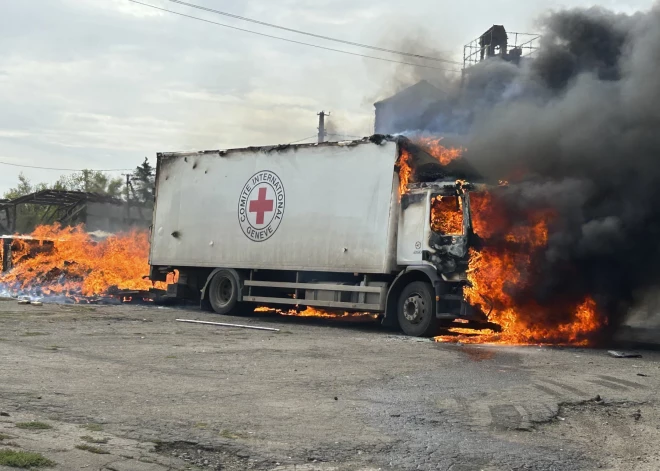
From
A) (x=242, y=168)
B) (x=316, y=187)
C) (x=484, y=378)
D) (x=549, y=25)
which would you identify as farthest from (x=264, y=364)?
(x=549, y=25)

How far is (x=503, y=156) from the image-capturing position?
13.5m

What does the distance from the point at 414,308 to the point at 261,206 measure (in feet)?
15.5

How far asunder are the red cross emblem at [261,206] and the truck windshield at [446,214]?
432cm

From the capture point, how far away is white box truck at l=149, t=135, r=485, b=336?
13.1 meters

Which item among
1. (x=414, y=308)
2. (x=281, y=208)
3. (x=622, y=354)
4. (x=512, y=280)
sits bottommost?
(x=622, y=354)

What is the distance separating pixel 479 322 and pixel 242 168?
677 cm

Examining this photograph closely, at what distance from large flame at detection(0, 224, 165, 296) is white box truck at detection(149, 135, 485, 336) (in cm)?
243

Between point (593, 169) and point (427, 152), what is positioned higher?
point (427, 152)

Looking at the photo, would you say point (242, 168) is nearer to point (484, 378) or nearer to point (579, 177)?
point (579, 177)

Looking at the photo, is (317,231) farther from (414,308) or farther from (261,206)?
(414,308)

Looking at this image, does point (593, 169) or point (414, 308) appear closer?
point (593, 169)

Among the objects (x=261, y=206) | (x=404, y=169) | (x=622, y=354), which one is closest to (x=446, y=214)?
(x=404, y=169)

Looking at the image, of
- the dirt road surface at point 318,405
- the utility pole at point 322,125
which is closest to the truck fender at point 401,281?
the dirt road surface at point 318,405

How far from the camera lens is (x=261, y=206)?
16281mm
